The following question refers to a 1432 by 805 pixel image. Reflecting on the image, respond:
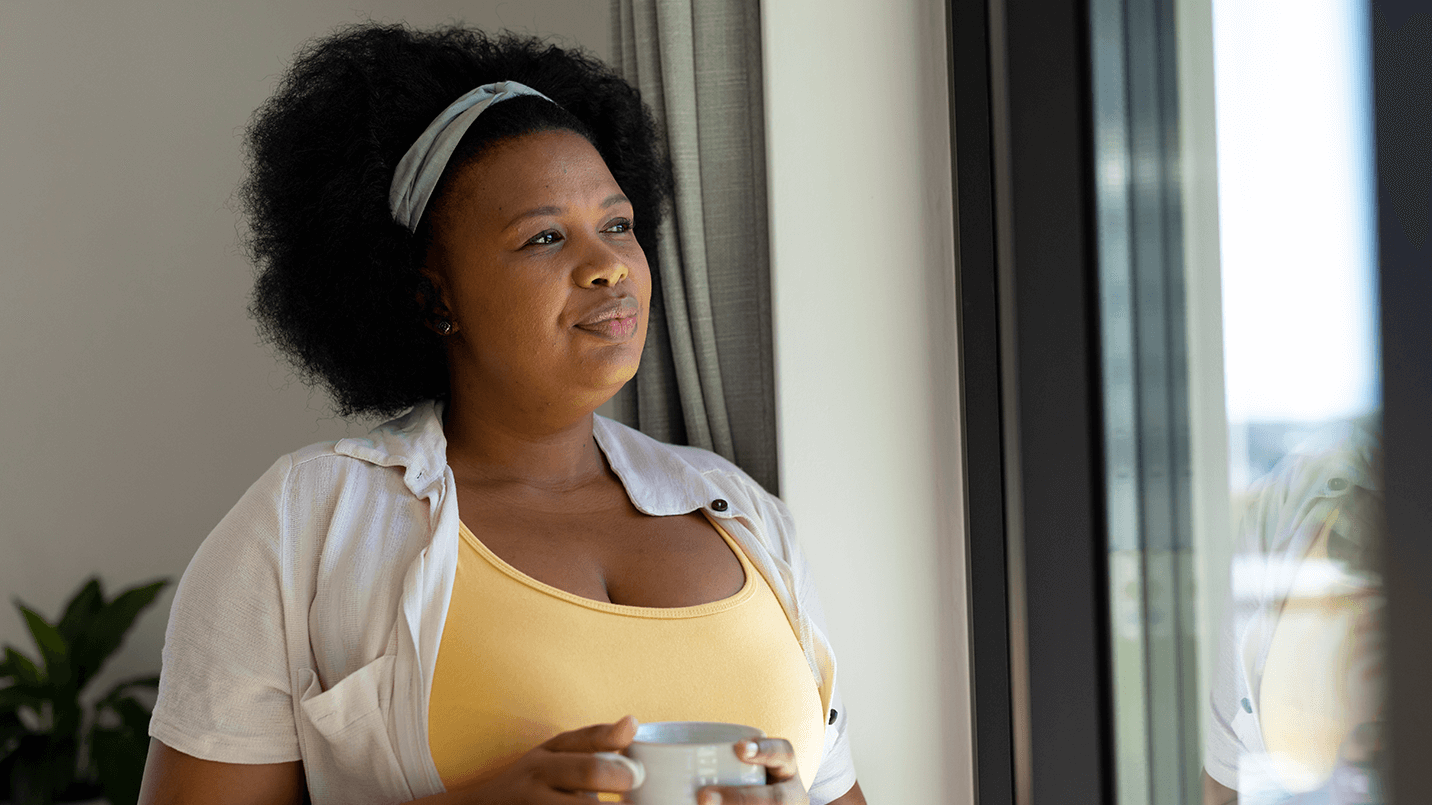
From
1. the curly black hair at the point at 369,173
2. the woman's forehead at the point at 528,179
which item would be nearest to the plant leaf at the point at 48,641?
the curly black hair at the point at 369,173

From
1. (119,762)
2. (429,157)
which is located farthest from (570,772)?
(119,762)

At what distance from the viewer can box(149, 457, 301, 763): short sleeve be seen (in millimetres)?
987

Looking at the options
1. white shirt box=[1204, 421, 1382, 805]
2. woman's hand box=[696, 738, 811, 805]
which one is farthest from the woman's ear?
white shirt box=[1204, 421, 1382, 805]

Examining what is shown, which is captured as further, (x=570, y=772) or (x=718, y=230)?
(x=718, y=230)

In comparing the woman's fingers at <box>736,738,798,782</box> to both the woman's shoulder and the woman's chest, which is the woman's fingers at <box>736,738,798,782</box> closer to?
the woman's chest

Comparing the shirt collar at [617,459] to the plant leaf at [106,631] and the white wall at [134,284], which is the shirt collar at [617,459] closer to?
the plant leaf at [106,631]

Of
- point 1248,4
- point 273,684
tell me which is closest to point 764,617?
point 273,684

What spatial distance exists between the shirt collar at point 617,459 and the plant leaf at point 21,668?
1.41m

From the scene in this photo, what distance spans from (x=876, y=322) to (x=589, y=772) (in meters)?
0.84

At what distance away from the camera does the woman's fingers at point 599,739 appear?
0.78m

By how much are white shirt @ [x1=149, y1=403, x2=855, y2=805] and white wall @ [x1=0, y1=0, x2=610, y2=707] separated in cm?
156

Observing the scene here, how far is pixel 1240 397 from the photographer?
98 cm

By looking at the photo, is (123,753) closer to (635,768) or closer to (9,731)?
(9,731)

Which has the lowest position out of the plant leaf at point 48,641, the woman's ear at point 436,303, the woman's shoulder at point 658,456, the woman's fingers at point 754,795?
the plant leaf at point 48,641
